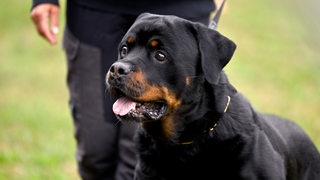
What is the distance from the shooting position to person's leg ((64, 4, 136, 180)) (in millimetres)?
5078

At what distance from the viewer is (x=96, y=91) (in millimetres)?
5191

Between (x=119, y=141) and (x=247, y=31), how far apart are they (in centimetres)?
1075

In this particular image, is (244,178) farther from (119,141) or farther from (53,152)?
(53,152)

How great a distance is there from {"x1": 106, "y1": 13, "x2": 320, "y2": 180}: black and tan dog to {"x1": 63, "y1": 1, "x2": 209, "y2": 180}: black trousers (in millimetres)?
690

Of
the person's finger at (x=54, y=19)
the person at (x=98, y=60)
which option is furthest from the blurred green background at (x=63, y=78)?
the person's finger at (x=54, y=19)

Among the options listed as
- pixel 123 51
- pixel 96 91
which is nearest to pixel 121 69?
pixel 123 51

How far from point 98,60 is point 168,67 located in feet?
3.68

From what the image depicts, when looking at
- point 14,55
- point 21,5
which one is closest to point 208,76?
point 14,55

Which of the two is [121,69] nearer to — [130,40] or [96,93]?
[130,40]

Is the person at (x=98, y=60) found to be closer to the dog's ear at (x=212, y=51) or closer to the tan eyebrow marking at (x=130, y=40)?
the tan eyebrow marking at (x=130, y=40)

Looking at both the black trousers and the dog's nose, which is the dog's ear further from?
the black trousers

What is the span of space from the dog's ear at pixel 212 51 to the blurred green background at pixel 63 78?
3435 mm

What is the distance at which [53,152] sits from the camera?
8.16 meters

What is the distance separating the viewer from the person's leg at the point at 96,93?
200 inches
